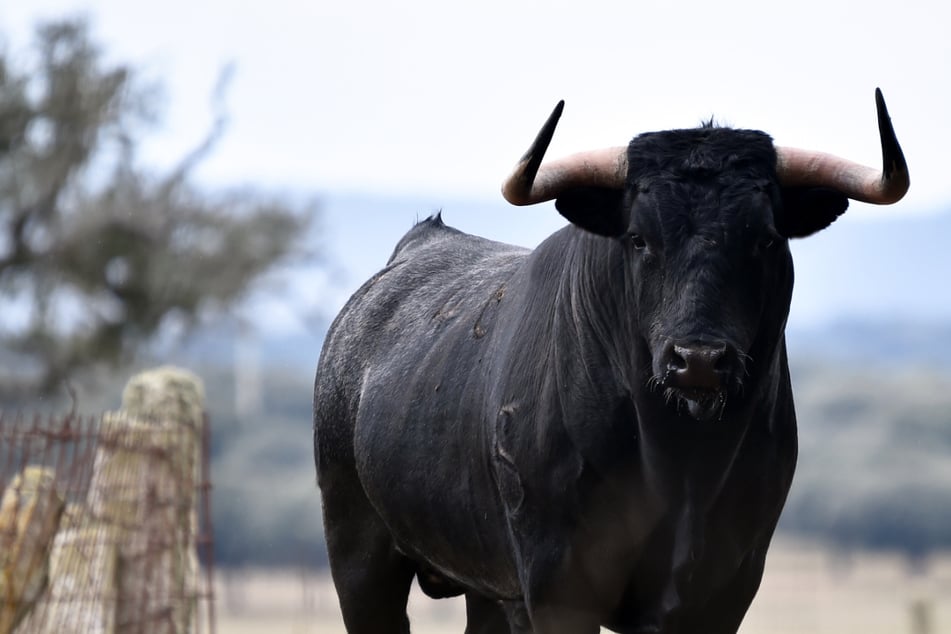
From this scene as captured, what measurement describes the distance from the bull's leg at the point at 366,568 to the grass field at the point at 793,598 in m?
16.9

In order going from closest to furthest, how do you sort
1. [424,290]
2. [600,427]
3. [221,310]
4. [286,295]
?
[600,427] → [424,290] → [221,310] → [286,295]

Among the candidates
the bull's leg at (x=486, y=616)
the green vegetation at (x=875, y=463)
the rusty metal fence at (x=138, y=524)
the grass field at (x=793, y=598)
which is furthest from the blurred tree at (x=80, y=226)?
the green vegetation at (x=875, y=463)

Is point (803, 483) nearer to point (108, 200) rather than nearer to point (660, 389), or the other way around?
point (108, 200)

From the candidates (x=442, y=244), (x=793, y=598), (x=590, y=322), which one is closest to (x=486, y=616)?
(x=442, y=244)

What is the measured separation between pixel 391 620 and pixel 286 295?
102 ft

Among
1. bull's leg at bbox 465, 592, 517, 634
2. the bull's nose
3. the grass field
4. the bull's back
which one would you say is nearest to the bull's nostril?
the bull's nose

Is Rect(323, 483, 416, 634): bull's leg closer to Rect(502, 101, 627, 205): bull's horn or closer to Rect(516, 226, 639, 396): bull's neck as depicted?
Rect(516, 226, 639, 396): bull's neck

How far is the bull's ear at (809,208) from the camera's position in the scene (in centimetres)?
553

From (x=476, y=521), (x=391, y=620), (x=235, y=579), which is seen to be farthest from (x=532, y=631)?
(x=235, y=579)

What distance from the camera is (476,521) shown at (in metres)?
6.25

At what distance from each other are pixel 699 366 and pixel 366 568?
303cm

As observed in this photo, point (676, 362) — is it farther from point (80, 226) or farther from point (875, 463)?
point (875, 463)

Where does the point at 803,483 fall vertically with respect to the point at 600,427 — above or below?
above

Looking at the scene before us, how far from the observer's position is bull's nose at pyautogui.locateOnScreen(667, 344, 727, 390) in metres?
4.95
